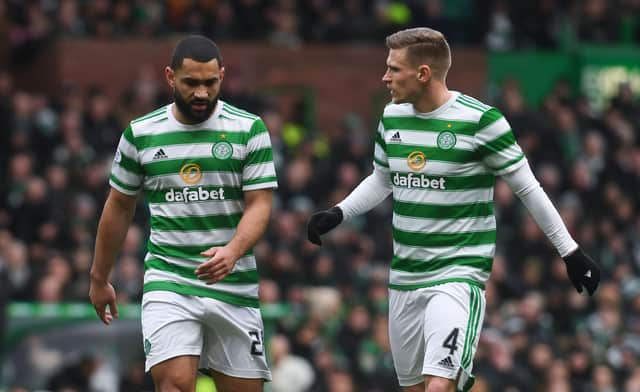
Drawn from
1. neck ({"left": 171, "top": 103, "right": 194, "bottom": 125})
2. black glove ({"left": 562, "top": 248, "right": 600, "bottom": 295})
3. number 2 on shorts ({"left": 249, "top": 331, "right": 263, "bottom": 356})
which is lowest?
number 2 on shorts ({"left": 249, "top": 331, "right": 263, "bottom": 356})

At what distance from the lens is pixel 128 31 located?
21.7 metres

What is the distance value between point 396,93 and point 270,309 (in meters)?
7.37

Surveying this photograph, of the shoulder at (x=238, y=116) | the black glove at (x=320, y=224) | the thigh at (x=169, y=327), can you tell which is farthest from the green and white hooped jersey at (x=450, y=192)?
the thigh at (x=169, y=327)

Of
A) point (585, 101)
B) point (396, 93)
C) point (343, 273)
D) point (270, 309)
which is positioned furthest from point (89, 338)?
point (585, 101)

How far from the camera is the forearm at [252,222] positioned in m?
8.41

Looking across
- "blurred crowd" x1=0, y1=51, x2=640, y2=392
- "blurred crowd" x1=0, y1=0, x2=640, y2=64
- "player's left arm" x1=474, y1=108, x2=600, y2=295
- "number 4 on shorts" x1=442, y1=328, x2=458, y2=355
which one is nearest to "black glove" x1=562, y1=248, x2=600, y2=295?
"player's left arm" x1=474, y1=108, x2=600, y2=295

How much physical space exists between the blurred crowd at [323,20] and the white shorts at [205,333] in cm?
1277

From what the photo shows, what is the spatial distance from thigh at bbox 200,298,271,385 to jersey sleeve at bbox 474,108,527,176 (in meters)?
1.60

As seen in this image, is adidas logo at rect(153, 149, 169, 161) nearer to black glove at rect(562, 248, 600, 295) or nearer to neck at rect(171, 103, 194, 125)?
neck at rect(171, 103, 194, 125)

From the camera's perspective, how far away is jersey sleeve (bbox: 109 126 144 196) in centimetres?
873

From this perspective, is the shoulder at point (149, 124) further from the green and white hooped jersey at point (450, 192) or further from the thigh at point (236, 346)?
the green and white hooped jersey at point (450, 192)

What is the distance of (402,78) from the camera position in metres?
8.81

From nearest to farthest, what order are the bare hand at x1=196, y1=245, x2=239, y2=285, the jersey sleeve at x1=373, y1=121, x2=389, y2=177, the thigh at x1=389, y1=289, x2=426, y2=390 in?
the bare hand at x1=196, y1=245, x2=239, y2=285 → the thigh at x1=389, y1=289, x2=426, y2=390 → the jersey sleeve at x1=373, y1=121, x2=389, y2=177

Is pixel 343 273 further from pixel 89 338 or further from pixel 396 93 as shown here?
pixel 396 93
